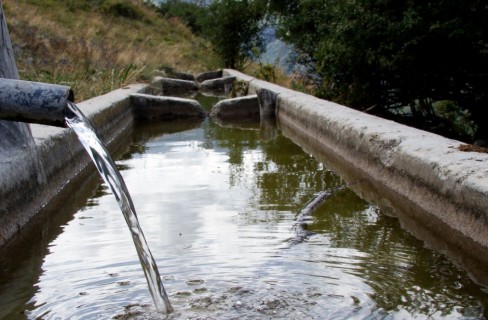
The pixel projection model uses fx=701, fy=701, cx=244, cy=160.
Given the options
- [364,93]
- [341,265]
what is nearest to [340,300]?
[341,265]

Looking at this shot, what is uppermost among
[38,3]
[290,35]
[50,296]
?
[38,3]

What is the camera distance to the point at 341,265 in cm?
276

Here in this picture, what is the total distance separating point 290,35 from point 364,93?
3133 mm

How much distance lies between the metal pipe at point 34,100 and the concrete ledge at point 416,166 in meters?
1.63

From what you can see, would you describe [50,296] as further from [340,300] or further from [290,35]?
[290,35]

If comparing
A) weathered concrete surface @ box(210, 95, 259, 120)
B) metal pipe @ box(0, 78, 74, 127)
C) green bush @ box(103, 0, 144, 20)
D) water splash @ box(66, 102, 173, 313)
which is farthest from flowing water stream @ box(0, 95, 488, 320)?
green bush @ box(103, 0, 144, 20)

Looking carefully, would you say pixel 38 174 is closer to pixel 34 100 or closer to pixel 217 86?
pixel 34 100

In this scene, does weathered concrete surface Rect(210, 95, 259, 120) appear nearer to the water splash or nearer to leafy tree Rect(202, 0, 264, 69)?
the water splash

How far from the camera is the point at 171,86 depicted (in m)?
15.7

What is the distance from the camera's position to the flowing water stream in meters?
2.39

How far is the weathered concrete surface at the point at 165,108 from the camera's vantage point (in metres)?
9.52

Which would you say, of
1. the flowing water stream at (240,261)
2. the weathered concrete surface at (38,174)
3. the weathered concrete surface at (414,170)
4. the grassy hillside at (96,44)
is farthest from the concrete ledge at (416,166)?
the grassy hillside at (96,44)

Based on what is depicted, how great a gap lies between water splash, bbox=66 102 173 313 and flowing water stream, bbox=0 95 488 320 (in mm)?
66

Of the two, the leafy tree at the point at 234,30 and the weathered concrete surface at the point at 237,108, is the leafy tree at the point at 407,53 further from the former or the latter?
the leafy tree at the point at 234,30
